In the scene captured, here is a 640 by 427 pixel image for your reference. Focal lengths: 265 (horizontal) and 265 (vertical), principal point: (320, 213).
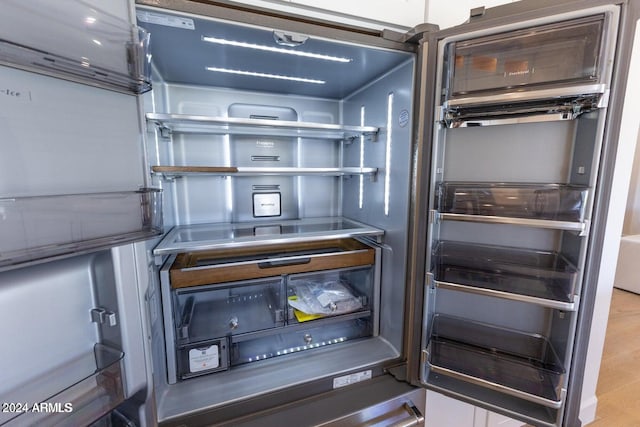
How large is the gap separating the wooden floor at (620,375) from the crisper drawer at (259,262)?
1570 millimetres

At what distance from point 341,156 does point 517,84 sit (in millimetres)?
861

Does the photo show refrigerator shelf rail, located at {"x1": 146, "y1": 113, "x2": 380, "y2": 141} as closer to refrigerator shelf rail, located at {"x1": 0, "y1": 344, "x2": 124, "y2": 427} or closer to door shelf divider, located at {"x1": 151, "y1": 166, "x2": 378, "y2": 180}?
door shelf divider, located at {"x1": 151, "y1": 166, "x2": 378, "y2": 180}

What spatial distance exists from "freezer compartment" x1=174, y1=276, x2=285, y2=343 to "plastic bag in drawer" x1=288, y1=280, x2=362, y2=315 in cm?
10

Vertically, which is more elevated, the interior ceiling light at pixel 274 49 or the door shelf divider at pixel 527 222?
the interior ceiling light at pixel 274 49

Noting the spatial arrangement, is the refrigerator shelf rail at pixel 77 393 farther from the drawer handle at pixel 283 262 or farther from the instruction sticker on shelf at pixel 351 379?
the instruction sticker on shelf at pixel 351 379

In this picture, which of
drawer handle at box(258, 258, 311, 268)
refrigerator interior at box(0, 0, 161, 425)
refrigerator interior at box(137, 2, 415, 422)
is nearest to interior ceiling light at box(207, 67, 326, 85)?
refrigerator interior at box(137, 2, 415, 422)

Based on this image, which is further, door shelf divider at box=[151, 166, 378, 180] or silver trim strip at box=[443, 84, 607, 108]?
door shelf divider at box=[151, 166, 378, 180]

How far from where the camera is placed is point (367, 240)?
122 centimetres

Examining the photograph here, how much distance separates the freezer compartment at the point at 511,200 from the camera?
0.77m

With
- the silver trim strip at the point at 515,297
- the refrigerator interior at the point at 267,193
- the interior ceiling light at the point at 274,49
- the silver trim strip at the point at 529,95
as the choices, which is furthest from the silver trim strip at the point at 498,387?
the interior ceiling light at the point at 274,49

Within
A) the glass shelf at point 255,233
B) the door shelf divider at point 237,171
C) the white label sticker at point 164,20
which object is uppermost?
the white label sticker at point 164,20

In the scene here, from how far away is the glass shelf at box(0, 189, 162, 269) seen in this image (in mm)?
376

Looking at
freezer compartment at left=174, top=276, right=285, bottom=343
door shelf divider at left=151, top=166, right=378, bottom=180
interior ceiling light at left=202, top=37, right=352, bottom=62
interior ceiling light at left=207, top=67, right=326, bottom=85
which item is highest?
interior ceiling light at left=207, top=67, right=326, bottom=85

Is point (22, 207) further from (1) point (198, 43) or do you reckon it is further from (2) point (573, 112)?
(2) point (573, 112)
